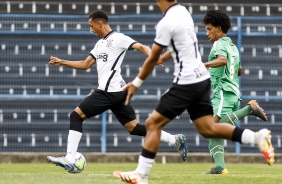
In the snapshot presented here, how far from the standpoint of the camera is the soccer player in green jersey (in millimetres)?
13398

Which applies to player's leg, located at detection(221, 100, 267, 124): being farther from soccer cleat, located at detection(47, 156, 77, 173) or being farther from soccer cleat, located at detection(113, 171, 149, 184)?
soccer cleat, located at detection(113, 171, 149, 184)

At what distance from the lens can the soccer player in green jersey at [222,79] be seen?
1340 cm

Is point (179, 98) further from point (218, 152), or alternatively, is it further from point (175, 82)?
point (218, 152)

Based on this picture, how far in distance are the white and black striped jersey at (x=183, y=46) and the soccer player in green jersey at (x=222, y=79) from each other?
319 centimetres

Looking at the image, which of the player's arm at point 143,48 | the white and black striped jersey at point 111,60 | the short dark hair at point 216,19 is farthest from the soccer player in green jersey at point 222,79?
the white and black striped jersey at point 111,60

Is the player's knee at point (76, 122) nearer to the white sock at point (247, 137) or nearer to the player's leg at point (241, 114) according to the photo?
the player's leg at point (241, 114)

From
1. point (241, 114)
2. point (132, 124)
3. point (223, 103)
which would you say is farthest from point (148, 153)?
point (132, 124)

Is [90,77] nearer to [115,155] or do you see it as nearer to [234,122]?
[115,155]

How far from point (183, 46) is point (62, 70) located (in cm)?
1051

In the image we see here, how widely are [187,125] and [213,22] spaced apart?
7076mm

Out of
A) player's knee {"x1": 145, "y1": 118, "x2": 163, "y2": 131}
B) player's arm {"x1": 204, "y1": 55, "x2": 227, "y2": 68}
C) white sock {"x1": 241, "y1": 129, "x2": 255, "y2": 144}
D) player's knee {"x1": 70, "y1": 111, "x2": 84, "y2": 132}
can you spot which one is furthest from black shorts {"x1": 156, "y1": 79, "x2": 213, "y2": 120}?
player's knee {"x1": 70, "y1": 111, "x2": 84, "y2": 132}

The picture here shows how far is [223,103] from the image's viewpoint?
13.7 meters

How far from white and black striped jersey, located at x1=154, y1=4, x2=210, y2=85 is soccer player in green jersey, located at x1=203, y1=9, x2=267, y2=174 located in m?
3.19

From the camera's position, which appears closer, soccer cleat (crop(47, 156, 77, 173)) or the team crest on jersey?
soccer cleat (crop(47, 156, 77, 173))
